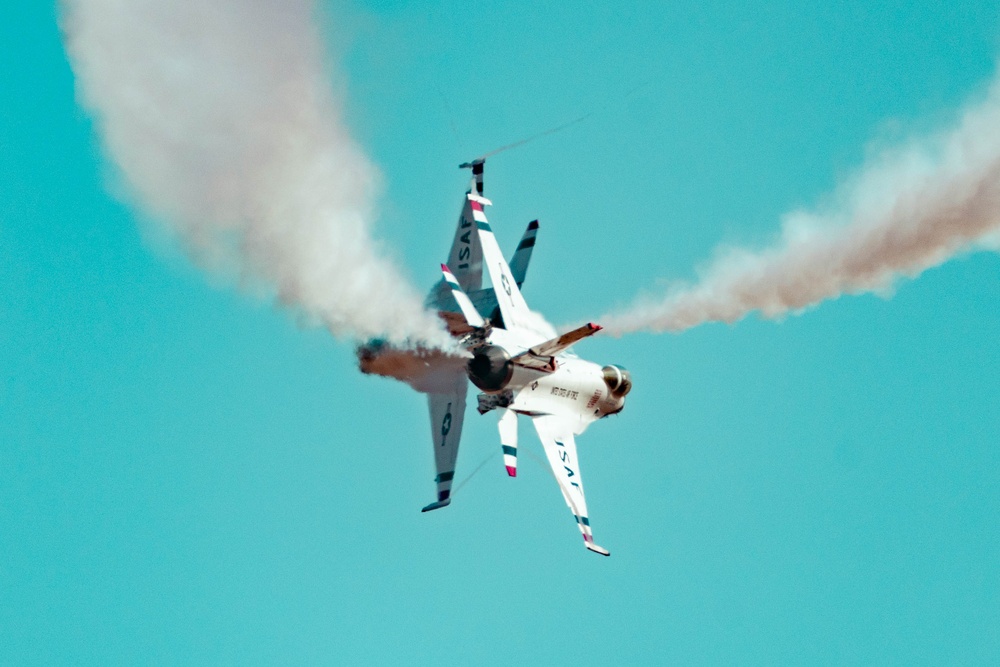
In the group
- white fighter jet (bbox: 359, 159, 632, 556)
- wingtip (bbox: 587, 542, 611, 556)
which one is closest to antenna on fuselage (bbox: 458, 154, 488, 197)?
white fighter jet (bbox: 359, 159, 632, 556)

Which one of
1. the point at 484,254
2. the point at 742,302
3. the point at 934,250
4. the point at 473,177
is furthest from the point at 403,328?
the point at 934,250

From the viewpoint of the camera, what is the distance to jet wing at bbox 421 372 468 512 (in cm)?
3042

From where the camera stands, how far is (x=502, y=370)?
29359mm

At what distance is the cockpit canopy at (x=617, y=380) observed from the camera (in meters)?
32.3

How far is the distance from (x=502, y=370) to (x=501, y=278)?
9.88ft

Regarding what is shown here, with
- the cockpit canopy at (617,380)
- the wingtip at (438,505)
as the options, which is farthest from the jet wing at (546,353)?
the wingtip at (438,505)

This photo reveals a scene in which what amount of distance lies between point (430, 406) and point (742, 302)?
25.4 feet

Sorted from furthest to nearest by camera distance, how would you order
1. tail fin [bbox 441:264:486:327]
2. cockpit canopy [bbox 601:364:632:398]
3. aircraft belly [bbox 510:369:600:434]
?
cockpit canopy [bbox 601:364:632:398]
aircraft belly [bbox 510:369:600:434]
tail fin [bbox 441:264:486:327]

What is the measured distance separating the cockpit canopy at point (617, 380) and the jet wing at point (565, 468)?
66.9 inches

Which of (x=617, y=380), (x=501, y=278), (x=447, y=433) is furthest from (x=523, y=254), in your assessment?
(x=447, y=433)

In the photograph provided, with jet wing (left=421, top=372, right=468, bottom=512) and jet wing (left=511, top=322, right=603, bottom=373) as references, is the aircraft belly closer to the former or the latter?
jet wing (left=511, top=322, right=603, bottom=373)

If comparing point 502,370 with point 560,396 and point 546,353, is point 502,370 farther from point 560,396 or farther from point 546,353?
point 560,396

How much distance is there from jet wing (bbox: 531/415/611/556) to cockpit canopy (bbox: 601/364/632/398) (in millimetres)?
1699

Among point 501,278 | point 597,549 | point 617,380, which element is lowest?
point 597,549
